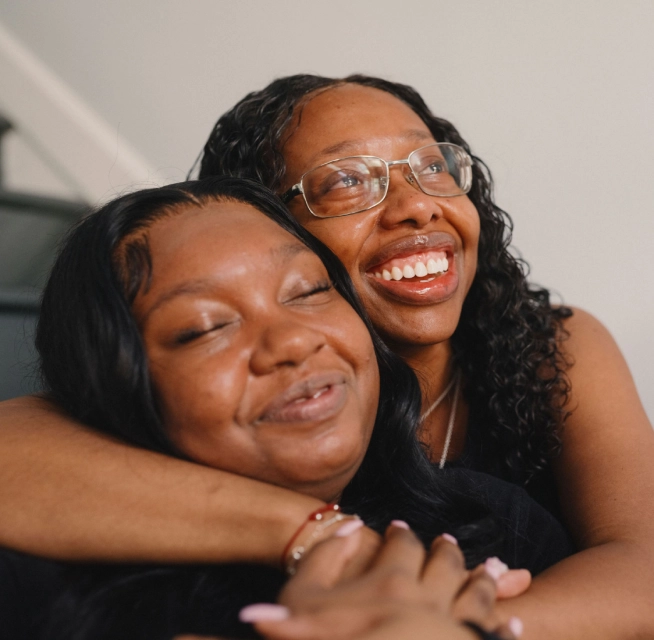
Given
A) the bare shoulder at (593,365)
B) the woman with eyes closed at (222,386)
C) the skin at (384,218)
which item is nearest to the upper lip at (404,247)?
the skin at (384,218)

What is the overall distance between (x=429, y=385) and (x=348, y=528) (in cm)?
78

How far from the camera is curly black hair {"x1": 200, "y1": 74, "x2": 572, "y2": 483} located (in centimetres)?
158

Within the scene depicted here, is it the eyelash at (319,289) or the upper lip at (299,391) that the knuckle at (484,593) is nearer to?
the upper lip at (299,391)

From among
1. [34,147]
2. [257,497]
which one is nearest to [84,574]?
[257,497]

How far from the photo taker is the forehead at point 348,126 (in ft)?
4.87

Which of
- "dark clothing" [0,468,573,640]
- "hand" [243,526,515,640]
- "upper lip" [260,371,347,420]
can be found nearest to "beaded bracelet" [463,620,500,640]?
"hand" [243,526,515,640]

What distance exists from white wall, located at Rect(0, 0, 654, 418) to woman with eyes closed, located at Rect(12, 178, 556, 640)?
924 mm

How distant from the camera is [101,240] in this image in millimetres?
1178

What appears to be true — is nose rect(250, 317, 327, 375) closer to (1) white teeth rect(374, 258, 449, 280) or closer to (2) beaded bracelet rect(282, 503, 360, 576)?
(2) beaded bracelet rect(282, 503, 360, 576)

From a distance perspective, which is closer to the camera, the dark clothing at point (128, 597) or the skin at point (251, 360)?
the dark clothing at point (128, 597)

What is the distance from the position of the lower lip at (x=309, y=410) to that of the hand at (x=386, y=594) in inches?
6.6

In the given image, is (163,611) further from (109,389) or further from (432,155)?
(432,155)

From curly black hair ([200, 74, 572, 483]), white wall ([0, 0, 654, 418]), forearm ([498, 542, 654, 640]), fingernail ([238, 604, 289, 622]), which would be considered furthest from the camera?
white wall ([0, 0, 654, 418])

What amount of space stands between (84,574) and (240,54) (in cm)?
173
